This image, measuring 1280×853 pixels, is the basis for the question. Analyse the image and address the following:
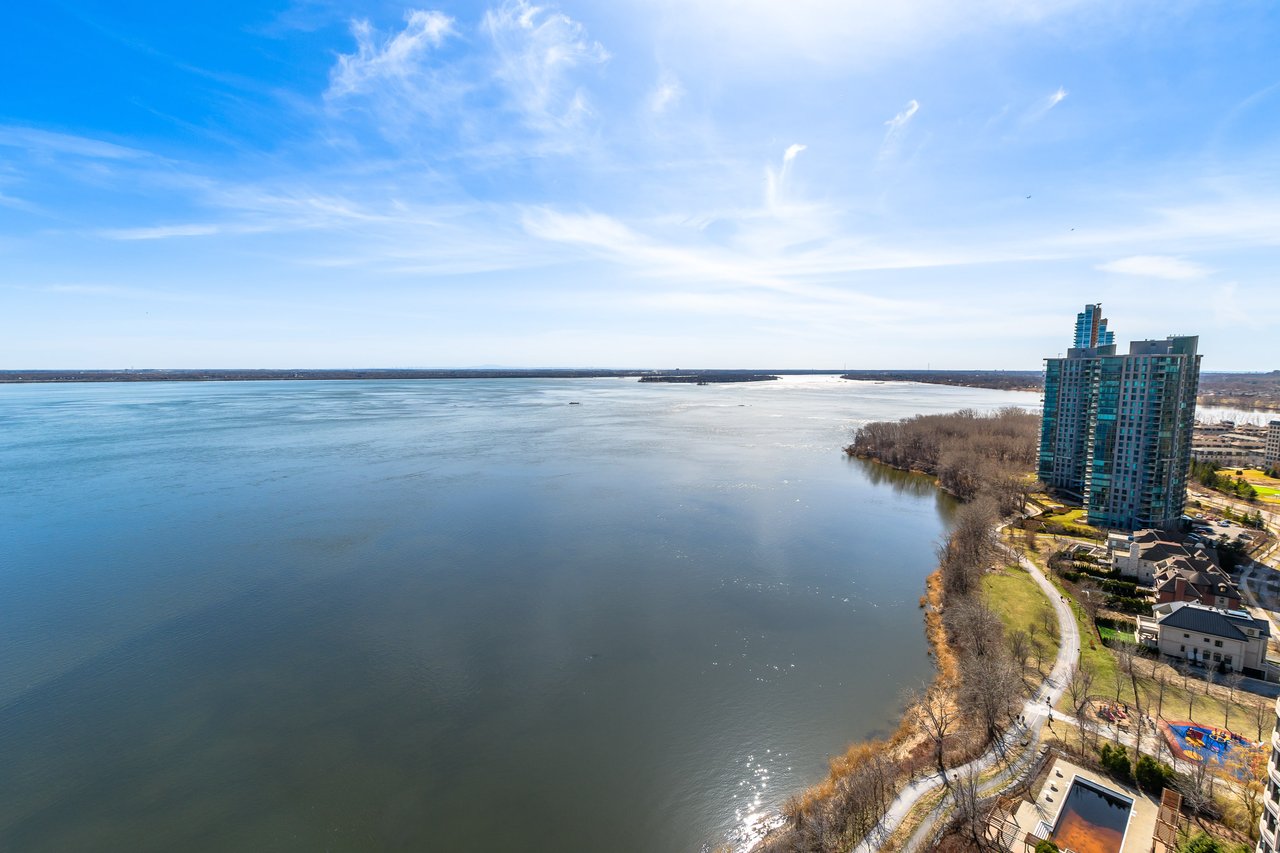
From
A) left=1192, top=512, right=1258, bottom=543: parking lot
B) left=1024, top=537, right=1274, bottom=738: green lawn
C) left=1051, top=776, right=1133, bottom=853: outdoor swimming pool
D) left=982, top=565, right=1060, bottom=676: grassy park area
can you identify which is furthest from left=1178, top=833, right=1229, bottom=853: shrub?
left=1192, top=512, right=1258, bottom=543: parking lot

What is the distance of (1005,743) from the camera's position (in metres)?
14.6

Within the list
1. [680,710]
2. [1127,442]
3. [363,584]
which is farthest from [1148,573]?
[363,584]

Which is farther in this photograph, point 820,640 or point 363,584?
point 363,584

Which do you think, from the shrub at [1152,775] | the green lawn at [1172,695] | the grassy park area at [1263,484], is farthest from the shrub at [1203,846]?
the grassy park area at [1263,484]

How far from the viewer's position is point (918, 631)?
22.3m

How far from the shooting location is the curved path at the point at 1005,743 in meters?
12.1

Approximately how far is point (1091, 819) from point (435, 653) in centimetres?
1820

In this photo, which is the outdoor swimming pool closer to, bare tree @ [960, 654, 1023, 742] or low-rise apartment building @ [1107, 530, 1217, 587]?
bare tree @ [960, 654, 1023, 742]

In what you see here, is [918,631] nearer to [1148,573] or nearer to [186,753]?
[1148,573]

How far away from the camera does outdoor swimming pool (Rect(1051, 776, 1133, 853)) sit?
1183 cm

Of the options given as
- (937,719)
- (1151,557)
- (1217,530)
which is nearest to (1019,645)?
(937,719)

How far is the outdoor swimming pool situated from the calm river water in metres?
4.85

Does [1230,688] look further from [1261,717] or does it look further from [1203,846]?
[1203,846]

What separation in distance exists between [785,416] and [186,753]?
8617cm
